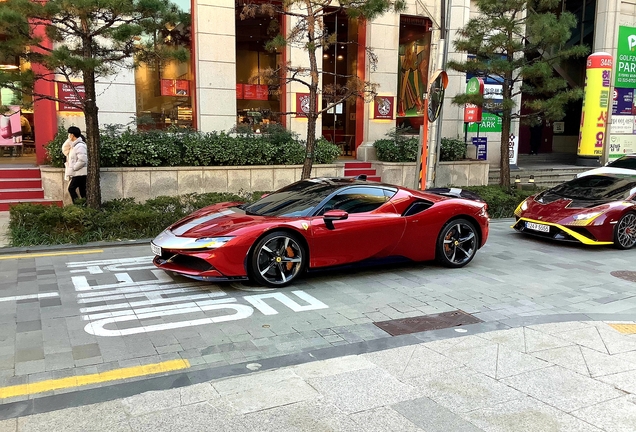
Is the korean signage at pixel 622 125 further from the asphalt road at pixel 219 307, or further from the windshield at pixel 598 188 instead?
the asphalt road at pixel 219 307

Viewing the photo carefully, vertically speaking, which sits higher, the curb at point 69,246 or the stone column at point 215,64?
the stone column at point 215,64

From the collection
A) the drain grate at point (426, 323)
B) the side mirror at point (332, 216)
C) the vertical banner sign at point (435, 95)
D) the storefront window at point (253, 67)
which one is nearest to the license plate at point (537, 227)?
the vertical banner sign at point (435, 95)

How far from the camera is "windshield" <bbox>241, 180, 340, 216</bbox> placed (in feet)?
22.0

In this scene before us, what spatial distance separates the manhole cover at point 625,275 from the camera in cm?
740

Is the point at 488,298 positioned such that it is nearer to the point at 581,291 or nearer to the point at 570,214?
the point at 581,291

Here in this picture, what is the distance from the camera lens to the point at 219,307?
566 cm

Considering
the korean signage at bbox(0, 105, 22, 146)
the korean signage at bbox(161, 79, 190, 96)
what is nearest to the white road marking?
the korean signage at bbox(161, 79, 190, 96)

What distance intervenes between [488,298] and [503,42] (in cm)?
936

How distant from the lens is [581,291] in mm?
6727

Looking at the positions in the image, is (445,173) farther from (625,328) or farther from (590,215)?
(625,328)

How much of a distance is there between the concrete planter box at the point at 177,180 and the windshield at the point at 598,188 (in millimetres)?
5938

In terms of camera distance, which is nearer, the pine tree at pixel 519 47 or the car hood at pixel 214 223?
the car hood at pixel 214 223

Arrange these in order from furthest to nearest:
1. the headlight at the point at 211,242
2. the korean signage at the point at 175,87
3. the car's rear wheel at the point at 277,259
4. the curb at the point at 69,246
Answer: the korean signage at the point at 175,87
the curb at the point at 69,246
the car's rear wheel at the point at 277,259
the headlight at the point at 211,242

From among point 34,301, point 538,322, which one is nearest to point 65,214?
point 34,301
